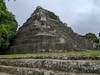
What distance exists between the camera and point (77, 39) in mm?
22766

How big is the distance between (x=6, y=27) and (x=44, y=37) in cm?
472

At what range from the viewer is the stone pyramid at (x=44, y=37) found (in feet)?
62.8

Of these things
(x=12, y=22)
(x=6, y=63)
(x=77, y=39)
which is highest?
(x=12, y=22)

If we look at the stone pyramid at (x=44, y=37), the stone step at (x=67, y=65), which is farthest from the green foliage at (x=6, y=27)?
the stone step at (x=67, y=65)

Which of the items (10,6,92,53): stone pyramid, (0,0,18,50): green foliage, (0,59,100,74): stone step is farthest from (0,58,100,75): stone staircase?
(0,0,18,50): green foliage

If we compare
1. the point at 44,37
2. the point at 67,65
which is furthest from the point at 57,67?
the point at 44,37

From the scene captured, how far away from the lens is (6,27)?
2234cm

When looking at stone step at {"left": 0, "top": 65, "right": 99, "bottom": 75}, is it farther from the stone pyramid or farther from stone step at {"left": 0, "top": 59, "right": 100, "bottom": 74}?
the stone pyramid

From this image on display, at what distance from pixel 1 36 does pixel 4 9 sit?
323 centimetres

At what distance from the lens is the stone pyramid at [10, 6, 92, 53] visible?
19.2 m

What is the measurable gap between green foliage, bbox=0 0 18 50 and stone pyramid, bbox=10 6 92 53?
608 mm

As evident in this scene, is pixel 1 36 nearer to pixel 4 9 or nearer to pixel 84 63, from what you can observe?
pixel 4 9

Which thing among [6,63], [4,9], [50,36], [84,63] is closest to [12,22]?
[4,9]

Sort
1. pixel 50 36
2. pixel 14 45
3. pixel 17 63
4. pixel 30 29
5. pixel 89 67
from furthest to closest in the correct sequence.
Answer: pixel 14 45 → pixel 30 29 → pixel 50 36 → pixel 17 63 → pixel 89 67
